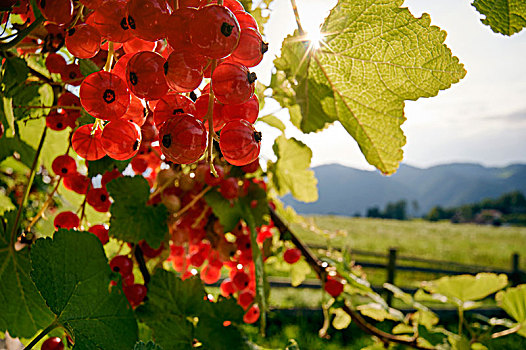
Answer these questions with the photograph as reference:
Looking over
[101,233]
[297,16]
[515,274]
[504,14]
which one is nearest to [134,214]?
[101,233]

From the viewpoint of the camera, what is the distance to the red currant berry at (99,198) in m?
0.62

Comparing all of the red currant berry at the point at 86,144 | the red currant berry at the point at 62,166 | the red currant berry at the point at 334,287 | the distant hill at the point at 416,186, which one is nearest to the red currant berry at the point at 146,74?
the red currant berry at the point at 86,144

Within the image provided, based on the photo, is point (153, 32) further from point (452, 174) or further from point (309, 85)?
point (452, 174)

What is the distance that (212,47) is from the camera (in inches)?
11.4

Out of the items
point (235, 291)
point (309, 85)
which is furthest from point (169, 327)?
point (309, 85)

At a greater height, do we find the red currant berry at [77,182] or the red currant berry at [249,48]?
the red currant berry at [249,48]

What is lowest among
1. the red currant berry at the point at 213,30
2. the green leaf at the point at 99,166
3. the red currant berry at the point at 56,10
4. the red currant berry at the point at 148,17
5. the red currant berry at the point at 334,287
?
the red currant berry at the point at 334,287

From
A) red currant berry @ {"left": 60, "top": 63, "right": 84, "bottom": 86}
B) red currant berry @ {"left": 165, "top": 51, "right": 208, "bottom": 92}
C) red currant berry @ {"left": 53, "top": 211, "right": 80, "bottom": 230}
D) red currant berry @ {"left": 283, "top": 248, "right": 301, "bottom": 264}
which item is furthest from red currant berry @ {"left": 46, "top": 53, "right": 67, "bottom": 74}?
red currant berry @ {"left": 283, "top": 248, "right": 301, "bottom": 264}

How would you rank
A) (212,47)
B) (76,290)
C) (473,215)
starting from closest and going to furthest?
1. (212,47)
2. (76,290)
3. (473,215)

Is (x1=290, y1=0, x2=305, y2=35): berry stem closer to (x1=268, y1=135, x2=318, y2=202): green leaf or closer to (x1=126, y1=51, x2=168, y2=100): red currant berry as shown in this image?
(x1=126, y1=51, x2=168, y2=100): red currant berry

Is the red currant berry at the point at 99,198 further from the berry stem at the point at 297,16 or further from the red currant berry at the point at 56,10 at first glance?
the berry stem at the point at 297,16

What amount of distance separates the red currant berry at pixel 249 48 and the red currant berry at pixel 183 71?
4 cm

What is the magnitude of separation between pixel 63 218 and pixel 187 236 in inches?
10.2

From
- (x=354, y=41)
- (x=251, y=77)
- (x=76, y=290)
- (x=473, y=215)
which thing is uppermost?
(x=354, y=41)
